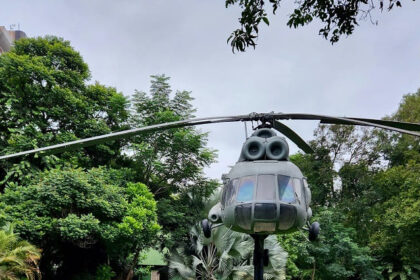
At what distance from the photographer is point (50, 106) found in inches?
556

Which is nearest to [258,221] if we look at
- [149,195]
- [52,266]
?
[149,195]

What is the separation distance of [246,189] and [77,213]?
359 inches

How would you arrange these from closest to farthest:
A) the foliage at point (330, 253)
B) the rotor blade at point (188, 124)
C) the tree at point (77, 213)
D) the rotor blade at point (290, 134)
Result: 1. the rotor blade at point (188, 124)
2. the rotor blade at point (290, 134)
3. the tree at point (77, 213)
4. the foliage at point (330, 253)

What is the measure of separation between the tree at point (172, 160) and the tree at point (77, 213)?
1449 millimetres

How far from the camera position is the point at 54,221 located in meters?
11.1

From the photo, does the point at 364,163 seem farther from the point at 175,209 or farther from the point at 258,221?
the point at 258,221

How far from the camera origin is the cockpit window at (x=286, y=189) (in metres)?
4.50

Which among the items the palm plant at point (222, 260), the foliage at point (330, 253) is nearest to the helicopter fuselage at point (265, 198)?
the palm plant at point (222, 260)

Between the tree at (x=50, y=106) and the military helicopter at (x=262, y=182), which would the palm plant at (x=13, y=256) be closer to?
the tree at (x=50, y=106)

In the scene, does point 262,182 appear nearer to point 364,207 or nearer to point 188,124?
point 188,124

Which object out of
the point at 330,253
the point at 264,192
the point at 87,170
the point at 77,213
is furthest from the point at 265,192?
the point at 330,253

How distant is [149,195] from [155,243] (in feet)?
7.70

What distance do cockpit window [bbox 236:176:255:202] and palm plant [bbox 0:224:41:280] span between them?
730 centimetres

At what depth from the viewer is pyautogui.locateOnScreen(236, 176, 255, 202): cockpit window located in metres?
4.59
